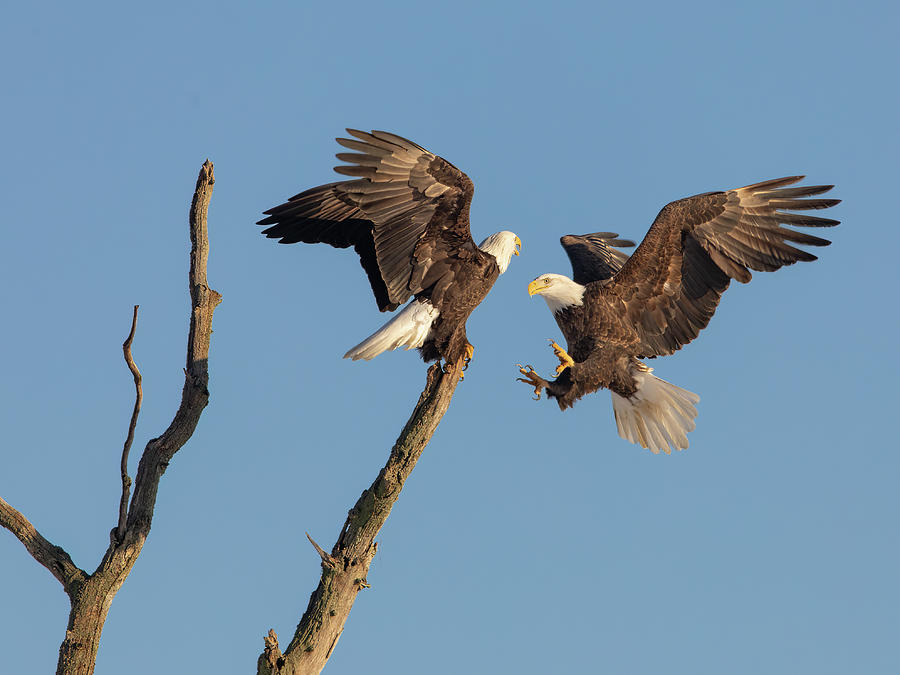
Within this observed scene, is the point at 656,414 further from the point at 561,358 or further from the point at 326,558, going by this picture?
the point at 326,558

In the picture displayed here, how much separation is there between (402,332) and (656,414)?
259cm

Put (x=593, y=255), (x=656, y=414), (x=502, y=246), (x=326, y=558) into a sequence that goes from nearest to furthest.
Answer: (x=326, y=558) → (x=502, y=246) → (x=656, y=414) → (x=593, y=255)

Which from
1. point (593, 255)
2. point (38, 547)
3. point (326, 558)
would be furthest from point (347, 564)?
point (593, 255)

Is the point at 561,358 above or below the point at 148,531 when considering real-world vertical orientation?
above

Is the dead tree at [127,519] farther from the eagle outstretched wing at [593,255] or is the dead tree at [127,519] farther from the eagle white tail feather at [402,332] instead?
the eagle outstretched wing at [593,255]

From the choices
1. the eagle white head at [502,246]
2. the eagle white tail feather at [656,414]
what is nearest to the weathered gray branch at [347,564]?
the eagle white head at [502,246]

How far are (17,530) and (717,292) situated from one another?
4645 millimetres

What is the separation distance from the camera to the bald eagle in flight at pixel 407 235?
5.35 m

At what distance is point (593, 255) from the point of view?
7.75 m

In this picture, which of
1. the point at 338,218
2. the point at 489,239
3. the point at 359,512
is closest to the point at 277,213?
the point at 338,218

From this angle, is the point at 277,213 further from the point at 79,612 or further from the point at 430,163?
the point at 79,612

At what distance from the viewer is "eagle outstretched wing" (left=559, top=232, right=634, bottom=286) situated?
7344 millimetres

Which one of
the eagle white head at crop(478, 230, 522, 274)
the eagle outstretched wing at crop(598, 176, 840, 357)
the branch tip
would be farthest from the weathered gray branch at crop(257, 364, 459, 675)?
the eagle outstretched wing at crop(598, 176, 840, 357)

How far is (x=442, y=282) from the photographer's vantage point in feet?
18.6
